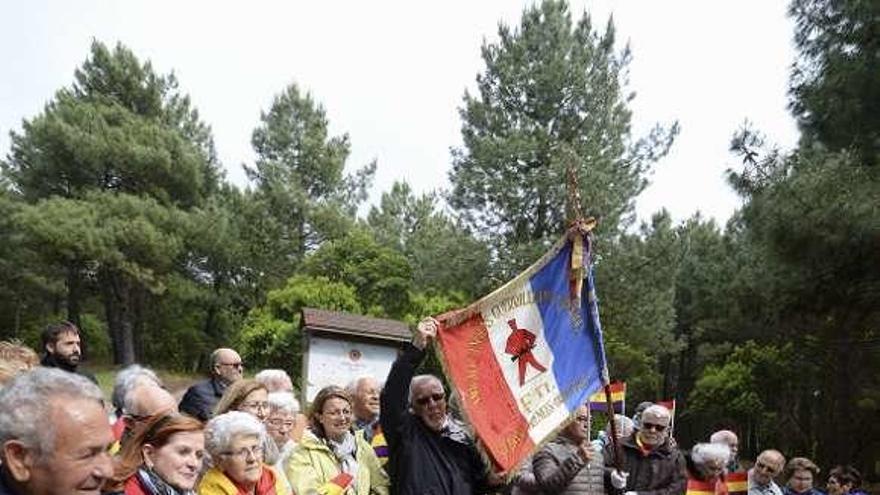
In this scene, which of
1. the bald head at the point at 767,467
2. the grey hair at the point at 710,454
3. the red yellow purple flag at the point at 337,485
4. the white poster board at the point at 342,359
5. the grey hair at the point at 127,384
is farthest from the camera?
the white poster board at the point at 342,359

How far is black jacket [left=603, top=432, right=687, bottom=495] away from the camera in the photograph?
18.0 ft

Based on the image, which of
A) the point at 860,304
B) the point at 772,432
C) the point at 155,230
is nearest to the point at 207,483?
the point at 860,304

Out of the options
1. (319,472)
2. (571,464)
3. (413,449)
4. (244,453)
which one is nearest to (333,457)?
(319,472)

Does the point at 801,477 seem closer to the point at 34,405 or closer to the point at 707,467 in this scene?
the point at 707,467

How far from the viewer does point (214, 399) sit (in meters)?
5.66

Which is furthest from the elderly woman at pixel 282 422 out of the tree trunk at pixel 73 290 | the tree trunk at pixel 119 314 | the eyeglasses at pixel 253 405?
the tree trunk at pixel 73 290

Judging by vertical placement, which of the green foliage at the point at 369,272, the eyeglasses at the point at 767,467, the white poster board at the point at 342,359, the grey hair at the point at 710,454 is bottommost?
the eyeglasses at the point at 767,467

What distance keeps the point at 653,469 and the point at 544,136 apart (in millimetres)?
19161

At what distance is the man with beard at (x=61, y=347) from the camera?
5297mm

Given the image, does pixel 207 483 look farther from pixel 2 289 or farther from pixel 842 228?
pixel 2 289

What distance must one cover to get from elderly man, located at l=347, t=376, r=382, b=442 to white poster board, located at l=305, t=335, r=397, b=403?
5272 mm

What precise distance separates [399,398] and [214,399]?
2.08 meters

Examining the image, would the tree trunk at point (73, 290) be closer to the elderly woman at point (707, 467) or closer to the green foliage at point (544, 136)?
the green foliage at point (544, 136)

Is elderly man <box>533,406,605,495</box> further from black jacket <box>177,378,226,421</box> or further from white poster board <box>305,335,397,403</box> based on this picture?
white poster board <box>305,335,397,403</box>
